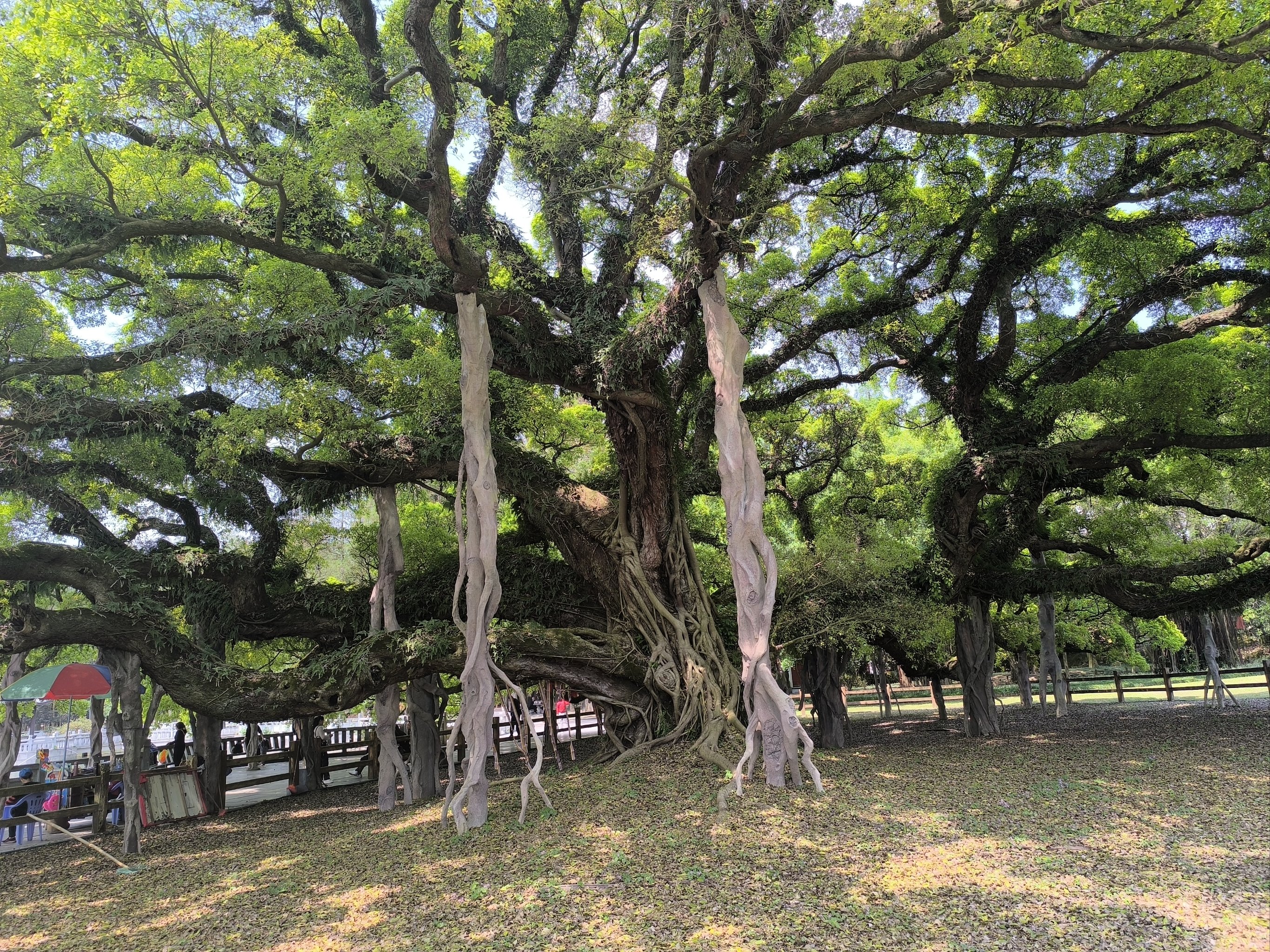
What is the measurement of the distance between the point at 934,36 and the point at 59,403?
9.57 metres

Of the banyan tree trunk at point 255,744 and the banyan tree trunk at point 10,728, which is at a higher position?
the banyan tree trunk at point 10,728

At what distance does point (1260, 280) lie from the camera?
373 inches

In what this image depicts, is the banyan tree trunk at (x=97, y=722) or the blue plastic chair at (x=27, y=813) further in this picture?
the banyan tree trunk at (x=97, y=722)

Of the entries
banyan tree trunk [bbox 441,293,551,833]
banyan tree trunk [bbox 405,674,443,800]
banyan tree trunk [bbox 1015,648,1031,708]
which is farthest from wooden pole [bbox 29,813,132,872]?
banyan tree trunk [bbox 1015,648,1031,708]

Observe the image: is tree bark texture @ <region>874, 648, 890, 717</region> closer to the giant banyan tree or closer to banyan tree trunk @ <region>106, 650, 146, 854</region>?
the giant banyan tree

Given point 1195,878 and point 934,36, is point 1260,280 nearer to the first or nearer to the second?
point 934,36

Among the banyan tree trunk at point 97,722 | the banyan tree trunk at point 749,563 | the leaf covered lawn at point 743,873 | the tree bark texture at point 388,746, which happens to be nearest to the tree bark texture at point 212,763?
the banyan tree trunk at point 97,722

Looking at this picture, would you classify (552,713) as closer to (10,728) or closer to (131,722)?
(131,722)

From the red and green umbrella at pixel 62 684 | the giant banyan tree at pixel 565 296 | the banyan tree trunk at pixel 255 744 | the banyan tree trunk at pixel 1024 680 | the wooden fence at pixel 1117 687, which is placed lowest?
the wooden fence at pixel 1117 687

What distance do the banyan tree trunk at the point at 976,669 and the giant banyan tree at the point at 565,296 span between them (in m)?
0.07

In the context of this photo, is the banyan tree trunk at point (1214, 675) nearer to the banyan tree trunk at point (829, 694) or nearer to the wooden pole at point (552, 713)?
the banyan tree trunk at point (829, 694)

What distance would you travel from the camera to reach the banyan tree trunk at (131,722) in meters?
7.52

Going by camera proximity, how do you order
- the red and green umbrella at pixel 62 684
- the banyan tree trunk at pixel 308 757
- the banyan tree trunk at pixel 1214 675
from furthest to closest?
1. the banyan tree trunk at pixel 1214 675
2. the banyan tree trunk at pixel 308 757
3. the red and green umbrella at pixel 62 684

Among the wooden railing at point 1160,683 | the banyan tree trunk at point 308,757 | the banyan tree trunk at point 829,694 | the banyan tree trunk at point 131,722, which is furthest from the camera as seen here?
the wooden railing at point 1160,683
